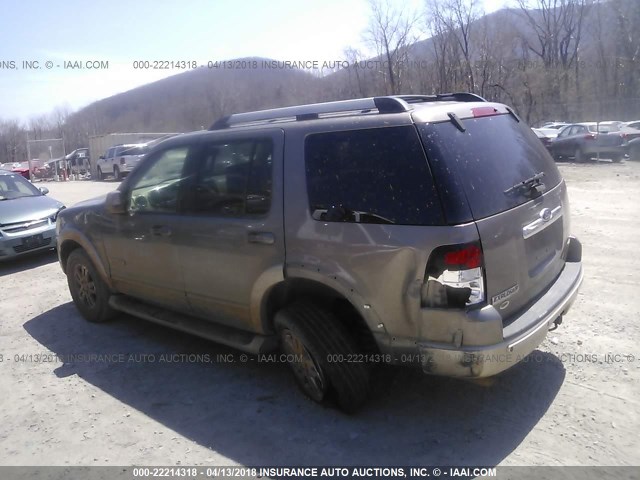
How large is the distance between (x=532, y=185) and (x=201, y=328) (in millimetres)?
2623

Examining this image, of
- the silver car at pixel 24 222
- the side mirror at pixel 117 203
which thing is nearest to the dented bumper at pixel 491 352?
the side mirror at pixel 117 203

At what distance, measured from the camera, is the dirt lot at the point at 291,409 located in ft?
10.00

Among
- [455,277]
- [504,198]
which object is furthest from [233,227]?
[504,198]

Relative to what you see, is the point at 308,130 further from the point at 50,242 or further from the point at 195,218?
the point at 50,242

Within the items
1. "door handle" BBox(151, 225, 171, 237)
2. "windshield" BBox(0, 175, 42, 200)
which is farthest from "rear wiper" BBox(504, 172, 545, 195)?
"windshield" BBox(0, 175, 42, 200)

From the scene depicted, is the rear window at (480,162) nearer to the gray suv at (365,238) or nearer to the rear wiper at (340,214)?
the gray suv at (365,238)

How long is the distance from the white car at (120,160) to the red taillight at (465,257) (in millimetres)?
27470

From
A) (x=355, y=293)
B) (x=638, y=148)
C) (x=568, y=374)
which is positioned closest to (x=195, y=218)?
(x=355, y=293)

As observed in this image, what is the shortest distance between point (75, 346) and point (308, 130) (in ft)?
10.2

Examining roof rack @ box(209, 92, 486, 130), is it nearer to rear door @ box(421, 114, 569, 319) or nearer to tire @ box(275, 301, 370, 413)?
rear door @ box(421, 114, 569, 319)

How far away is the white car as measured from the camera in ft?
94.4

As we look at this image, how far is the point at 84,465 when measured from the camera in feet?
10.1

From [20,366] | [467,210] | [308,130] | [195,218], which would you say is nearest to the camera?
[467,210]

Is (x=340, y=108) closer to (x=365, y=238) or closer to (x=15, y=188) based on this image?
(x=365, y=238)
